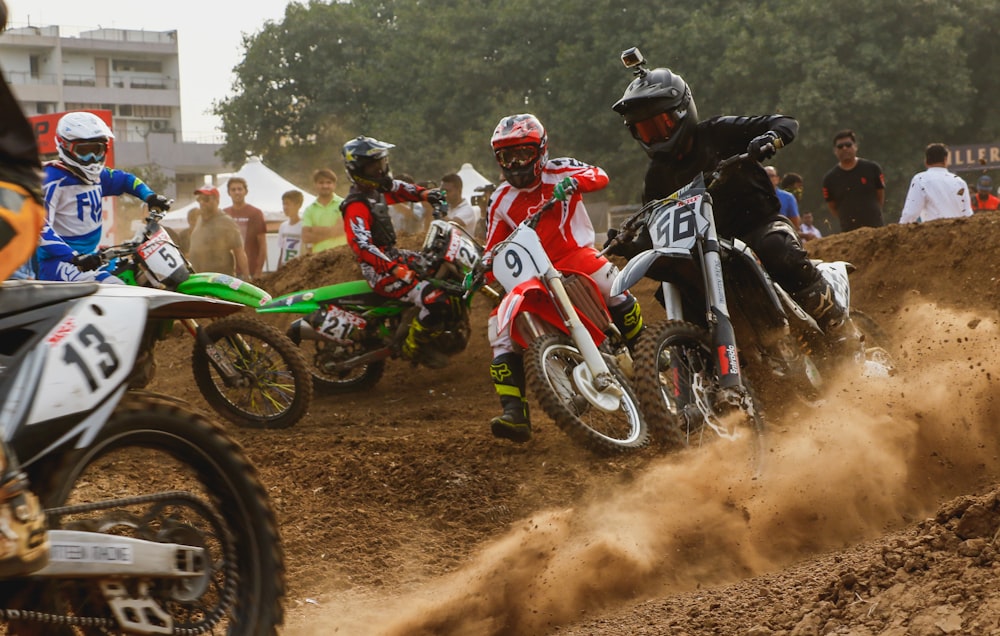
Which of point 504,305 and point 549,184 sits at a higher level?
point 549,184

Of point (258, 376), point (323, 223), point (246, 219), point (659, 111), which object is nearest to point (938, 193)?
point (323, 223)

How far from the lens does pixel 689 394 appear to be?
19.4 feet

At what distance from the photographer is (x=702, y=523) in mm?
5176

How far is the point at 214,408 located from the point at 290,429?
0.58 meters

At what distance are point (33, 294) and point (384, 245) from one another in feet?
22.9

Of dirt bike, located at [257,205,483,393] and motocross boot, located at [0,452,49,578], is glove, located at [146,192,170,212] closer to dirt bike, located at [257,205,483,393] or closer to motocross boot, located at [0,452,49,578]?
dirt bike, located at [257,205,483,393]

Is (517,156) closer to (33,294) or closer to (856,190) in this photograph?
(33,294)

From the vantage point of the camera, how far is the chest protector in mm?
9789

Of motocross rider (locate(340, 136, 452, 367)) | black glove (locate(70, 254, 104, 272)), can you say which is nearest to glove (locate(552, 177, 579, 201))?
motocross rider (locate(340, 136, 452, 367))

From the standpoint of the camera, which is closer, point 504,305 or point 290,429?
point 504,305

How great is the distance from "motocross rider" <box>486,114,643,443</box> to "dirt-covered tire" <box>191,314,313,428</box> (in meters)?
1.63

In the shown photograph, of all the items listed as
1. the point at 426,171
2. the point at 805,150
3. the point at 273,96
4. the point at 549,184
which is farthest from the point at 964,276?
the point at 273,96

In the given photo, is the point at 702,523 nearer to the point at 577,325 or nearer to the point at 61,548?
the point at 577,325

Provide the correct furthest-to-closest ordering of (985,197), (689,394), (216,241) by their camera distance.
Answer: (985,197) < (216,241) < (689,394)
